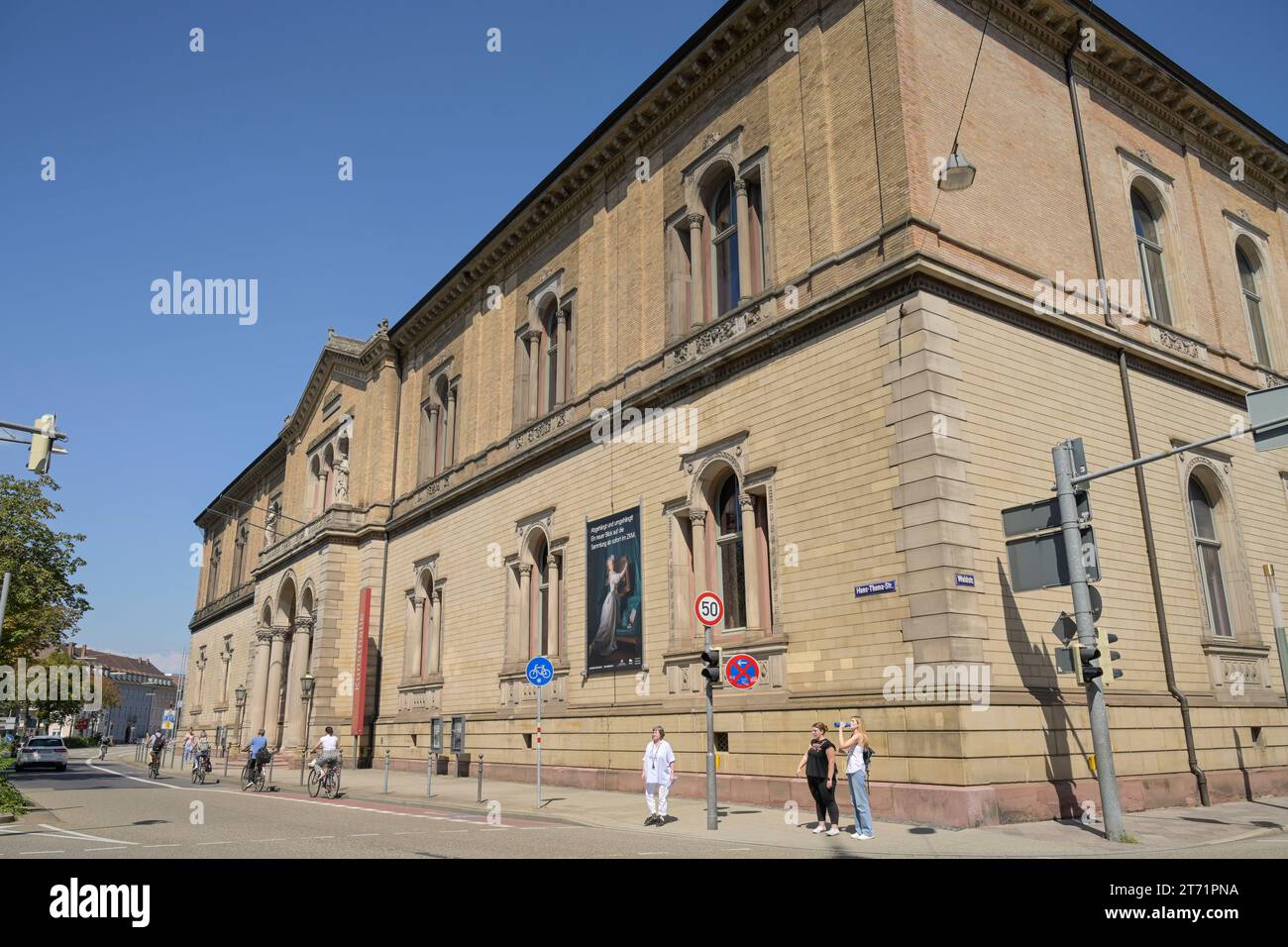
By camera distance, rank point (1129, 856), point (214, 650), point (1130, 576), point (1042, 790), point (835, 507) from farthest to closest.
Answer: point (214, 650), point (1130, 576), point (835, 507), point (1042, 790), point (1129, 856)

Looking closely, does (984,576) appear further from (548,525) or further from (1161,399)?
(548,525)

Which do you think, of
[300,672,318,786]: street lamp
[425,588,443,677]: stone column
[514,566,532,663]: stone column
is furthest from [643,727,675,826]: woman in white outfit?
[300,672,318,786]: street lamp

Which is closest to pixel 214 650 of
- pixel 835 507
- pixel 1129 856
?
pixel 835 507

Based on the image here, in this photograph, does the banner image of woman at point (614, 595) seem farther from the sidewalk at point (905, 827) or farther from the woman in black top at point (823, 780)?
the woman in black top at point (823, 780)

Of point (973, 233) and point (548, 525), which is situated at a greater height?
point (973, 233)

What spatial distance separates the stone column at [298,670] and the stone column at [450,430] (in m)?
10.8

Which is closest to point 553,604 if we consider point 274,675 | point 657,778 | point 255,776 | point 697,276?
point 697,276

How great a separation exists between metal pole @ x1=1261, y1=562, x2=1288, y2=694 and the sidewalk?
2654mm

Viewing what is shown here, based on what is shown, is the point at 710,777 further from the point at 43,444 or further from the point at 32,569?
the point at 32,569

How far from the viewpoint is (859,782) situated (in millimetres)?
→ 13609

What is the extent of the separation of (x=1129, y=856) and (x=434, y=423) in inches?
1175

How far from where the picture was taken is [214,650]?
63875 millimetres

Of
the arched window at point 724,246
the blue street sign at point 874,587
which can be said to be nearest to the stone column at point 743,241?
the arched window at point 724,246
